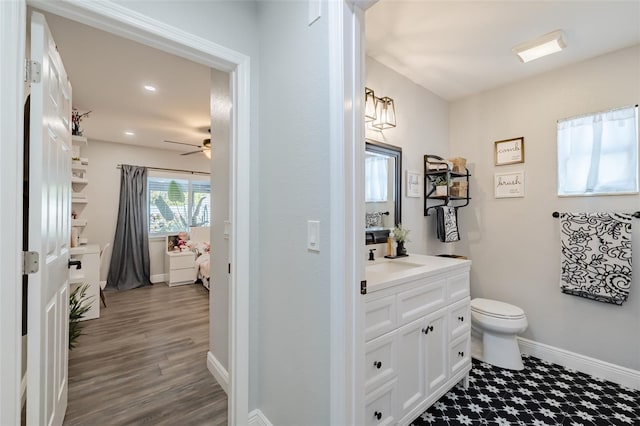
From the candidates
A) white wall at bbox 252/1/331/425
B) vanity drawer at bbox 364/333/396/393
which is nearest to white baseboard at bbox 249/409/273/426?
white wall at bbox 252/1/331/425

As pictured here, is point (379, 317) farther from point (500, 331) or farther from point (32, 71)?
point (32, 71)

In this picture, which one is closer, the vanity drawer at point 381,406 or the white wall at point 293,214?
the white wall at point 293,214

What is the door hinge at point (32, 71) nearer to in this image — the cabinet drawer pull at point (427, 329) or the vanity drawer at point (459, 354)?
the cabinet drawer pull at point (427, 329)

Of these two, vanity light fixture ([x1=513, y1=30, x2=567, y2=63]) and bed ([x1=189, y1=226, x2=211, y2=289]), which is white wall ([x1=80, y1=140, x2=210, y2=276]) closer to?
bed ([x1=189, y1=226, x2=211, y2=289])

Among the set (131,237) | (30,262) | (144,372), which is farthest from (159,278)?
(30,262)

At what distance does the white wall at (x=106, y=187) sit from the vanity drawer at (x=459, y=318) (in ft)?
17.0

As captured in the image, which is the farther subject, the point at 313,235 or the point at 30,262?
the point at 313,235

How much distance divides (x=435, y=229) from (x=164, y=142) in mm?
4590

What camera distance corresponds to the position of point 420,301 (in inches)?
66.2

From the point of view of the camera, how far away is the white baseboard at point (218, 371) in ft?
6.72

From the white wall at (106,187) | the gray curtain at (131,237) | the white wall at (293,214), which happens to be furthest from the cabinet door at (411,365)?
the white wall at (106,187)

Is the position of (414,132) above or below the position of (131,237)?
above

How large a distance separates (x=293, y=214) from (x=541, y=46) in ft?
7.07

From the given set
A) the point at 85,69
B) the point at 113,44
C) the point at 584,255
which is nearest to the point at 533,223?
the point at 584,255
